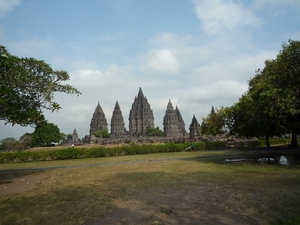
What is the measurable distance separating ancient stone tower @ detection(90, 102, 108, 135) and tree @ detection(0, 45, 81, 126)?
282 ft

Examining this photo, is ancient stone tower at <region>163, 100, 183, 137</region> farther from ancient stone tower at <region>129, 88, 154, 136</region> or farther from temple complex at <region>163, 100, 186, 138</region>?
ancient stone tower at <region>129, 88, 154, 136</region>

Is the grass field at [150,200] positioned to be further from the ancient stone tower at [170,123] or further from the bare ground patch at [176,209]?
the ancient stone tower at [170,123]

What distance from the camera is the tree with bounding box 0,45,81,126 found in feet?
31.6

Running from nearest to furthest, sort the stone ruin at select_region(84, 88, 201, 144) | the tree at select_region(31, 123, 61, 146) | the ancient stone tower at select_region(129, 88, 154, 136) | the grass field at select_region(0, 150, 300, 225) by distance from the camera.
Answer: the grass field at select_region(0, 150, 300, 225) < the tree at select_region(31, 123, 61, 146) < the stone ruin at select_region(84, 88, 201, 144) < the ancient stone tower at select_region(129, 88, 154, 136)

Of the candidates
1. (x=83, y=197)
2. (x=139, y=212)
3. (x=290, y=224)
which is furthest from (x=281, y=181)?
(x=83, y=197)

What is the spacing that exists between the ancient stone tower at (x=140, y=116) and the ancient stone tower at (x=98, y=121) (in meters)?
11.0

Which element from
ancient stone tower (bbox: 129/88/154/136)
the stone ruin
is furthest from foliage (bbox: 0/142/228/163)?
ancient stone tower (bbox: 129/88/154/136)

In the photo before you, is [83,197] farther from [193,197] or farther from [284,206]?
[284,206]

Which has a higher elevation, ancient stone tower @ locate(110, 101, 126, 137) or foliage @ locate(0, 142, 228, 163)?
ancient stone tower @ locate(110, 101, 126, 137)

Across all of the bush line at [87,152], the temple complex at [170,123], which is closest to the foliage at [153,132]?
the temple complex at [170,123]

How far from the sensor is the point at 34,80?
34.3ft

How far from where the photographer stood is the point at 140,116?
315ft

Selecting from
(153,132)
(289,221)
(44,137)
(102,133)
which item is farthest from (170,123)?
(289,221)

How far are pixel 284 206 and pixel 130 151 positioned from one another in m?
24.1
